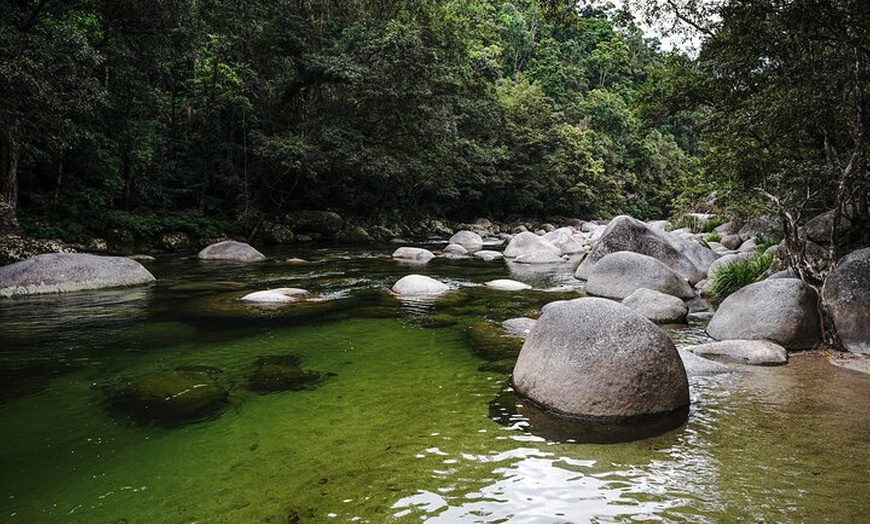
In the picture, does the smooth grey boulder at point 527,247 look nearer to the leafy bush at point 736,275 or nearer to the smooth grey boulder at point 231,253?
the leafy bush at point 736,275

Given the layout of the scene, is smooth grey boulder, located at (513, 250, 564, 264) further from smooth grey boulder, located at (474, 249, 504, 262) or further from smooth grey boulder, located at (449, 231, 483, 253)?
smooth grey boulder, located at (449, 231, 483, 253)

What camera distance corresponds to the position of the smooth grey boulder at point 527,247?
64.2ft

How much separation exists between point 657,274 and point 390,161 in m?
15.3

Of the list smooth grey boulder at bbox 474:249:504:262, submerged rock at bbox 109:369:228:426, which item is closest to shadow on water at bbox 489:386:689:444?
submerged rock at bbox 109:369:228:426

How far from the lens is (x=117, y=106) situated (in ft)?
58.6

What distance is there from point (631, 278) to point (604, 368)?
6.87 metres

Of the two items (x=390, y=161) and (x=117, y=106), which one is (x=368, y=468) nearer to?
(x=117, y=106)

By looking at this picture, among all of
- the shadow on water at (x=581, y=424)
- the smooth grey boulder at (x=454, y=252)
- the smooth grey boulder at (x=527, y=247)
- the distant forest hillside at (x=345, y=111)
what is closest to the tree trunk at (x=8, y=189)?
the distant forest hillside at (x=345, y=111)

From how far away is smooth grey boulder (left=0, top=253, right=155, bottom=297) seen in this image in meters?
10.1

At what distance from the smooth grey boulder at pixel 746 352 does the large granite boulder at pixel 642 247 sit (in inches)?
265

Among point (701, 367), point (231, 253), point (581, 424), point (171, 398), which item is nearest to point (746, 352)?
point (701, 367)

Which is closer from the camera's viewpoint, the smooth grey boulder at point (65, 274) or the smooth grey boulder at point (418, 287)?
the smooth grey boulder at point (65, 274)

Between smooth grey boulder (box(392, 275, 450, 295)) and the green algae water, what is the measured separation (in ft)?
11.8

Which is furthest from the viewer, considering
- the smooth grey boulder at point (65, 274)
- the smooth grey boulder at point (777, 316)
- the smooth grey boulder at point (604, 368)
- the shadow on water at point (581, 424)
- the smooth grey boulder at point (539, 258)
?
the smooth grey boulder at point (539, 258)
